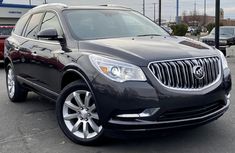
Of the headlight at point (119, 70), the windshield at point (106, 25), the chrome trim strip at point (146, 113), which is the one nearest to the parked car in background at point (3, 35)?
the windshield at point (106, 25)

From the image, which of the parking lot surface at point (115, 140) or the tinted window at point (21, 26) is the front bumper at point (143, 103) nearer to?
the parking lot surface at point (115, 140)

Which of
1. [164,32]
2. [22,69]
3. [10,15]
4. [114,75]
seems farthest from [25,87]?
[10,15]

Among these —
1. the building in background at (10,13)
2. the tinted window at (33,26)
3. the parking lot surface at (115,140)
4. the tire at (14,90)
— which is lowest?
the parking lot surface at (115,140)

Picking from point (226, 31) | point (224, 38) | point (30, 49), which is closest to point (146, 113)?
point (30, 49)

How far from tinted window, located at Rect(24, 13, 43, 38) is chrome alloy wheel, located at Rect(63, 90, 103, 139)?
187cm

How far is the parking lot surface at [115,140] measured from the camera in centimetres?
424

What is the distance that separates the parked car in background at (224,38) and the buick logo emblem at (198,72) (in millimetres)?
13577

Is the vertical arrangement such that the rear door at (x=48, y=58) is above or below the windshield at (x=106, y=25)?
below

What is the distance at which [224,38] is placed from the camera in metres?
18.1

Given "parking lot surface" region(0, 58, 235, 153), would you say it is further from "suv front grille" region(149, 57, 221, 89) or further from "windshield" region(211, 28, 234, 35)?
"windshield" region(211, 28, 234, 35)

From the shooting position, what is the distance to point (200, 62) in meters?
4.09

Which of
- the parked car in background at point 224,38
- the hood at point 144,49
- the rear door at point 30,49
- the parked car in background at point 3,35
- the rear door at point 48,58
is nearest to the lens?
the hood at point 144,49

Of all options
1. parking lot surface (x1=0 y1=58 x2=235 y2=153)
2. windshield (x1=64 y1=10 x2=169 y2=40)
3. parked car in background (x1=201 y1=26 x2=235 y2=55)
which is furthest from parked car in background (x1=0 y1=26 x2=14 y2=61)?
parked car in background (x1=201 y1=26 x2=235 y2=55)

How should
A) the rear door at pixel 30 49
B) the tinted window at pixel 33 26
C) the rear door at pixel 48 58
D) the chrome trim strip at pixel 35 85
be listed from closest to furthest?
1. the rear door at pixel 48 58
2. the chrome trim strip at pixel 35 85
3. the rear door at pixel 30 49
4. the tinted window at pixel 33 26
